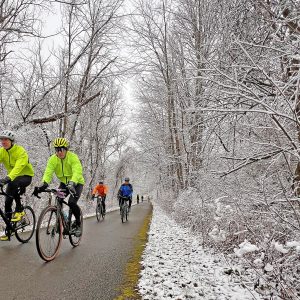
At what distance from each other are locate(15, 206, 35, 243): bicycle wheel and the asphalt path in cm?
16

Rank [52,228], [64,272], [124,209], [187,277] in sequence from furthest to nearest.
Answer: [124,209]
[52,228]
[64,272]
[187,277]

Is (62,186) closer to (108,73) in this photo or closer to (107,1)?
(108,73)

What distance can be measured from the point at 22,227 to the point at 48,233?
1495 millimetres

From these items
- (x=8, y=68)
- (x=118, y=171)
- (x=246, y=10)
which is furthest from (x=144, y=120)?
(x=118, y=171)

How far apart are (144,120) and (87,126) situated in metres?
5.87

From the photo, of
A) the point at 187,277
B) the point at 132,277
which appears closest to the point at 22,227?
the point at 132,277

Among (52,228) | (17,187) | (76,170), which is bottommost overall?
(52,228)

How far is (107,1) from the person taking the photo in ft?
48.5

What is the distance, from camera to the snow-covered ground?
3.41 m

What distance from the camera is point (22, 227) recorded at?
6137 millimetres

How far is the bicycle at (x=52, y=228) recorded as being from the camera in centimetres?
468

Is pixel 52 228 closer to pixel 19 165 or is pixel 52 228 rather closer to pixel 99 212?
pixel 19 165

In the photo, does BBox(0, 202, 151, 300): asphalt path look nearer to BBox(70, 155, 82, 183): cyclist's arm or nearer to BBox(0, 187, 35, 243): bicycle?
BBox(0, 187, 35, 243): bicycle

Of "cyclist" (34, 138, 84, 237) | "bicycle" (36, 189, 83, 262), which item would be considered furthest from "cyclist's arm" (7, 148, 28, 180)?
"bicycle" (36, 189, 83, 262)
